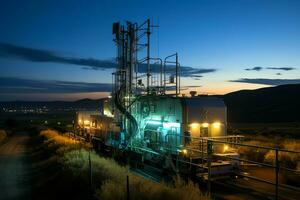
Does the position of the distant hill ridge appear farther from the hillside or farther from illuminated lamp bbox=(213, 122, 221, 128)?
illuminated lamp bbox=(213, 122, 221, 128)

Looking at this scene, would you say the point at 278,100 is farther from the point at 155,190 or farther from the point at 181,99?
the point at 155,190

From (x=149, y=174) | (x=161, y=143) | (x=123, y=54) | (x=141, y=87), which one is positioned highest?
(x=123, y=54)

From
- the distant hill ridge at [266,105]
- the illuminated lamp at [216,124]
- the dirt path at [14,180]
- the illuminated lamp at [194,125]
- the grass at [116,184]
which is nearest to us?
the grass at [116,184]

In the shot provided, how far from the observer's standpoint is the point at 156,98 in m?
18.3

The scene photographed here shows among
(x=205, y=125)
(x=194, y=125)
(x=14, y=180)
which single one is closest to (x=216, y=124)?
(x=205, y=125)

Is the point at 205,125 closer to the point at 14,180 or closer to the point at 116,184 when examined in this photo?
the point at 116,184

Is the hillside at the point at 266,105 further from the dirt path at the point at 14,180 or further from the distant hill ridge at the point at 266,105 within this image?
the dirt path at the point at 14,180

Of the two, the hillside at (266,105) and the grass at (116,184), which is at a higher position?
the hillside at (266,105)

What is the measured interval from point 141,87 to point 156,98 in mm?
2942

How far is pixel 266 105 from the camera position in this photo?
114 m

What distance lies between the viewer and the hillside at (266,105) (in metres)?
95.9

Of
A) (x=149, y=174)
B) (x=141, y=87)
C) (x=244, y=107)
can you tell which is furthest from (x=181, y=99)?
(x=244, y=107)

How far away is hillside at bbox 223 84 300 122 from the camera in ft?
315

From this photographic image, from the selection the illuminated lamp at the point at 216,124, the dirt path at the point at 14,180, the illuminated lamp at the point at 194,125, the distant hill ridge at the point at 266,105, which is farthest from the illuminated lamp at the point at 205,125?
the distant hill ridge at the point at 266,105
